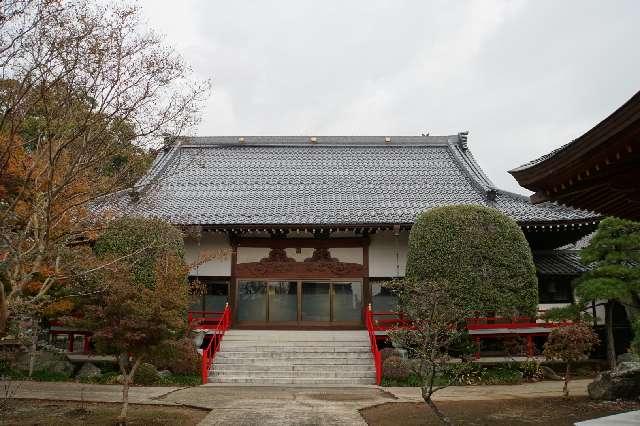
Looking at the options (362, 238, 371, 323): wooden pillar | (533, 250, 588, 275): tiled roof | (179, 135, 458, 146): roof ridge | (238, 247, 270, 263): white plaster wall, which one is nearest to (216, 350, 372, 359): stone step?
(362, 238, 371, 323): wooden pillar

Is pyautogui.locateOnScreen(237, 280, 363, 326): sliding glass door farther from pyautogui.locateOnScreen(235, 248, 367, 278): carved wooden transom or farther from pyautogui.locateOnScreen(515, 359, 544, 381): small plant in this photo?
pyautogui.locateOnScreen(515, 359, 544, 381): small plant

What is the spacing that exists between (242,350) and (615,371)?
9.84m

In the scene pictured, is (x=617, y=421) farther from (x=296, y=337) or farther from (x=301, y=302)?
(x=301, y=302)

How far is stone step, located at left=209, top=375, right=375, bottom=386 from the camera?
14.2 meters

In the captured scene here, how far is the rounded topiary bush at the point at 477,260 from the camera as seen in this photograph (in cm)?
1461

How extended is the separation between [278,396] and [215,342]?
4718mm

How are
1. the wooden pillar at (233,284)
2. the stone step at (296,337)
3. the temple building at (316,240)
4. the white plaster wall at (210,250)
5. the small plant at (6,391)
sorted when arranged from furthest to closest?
the white plaster wall at (210,250)
the wooden pillar at (233,284)
the temple building at (316,240)
the stone step at (296,337)
the small plant at (6,391)

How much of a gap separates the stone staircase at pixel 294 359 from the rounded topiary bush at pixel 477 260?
299 cm

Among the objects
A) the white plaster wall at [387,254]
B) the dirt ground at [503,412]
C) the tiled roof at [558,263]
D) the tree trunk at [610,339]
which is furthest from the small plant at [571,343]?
the white plaster wall at [387,254]

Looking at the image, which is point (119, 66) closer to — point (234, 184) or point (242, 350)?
point (242, 350)

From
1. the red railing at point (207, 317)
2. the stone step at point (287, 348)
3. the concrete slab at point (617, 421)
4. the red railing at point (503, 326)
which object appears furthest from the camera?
the red railing at point (207, 317)

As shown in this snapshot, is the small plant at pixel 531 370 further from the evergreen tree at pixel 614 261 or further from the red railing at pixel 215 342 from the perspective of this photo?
the red railing at pixel 215 342

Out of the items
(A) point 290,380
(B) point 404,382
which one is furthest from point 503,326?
(A) point 290,380

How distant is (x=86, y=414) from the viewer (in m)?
9.36
